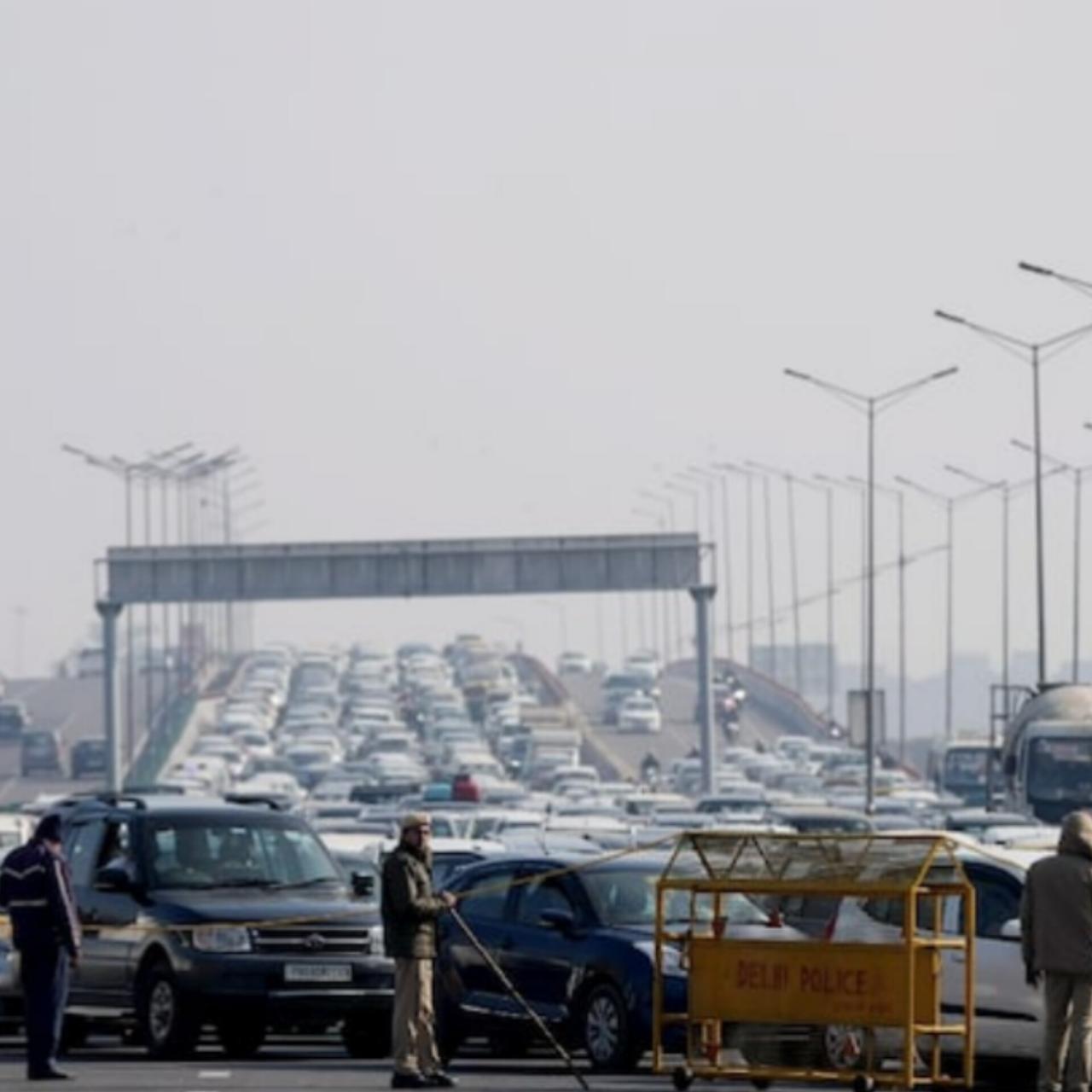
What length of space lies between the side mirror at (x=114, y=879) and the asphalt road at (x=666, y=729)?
339 feet

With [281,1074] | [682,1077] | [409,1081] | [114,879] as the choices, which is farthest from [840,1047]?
[114,879]

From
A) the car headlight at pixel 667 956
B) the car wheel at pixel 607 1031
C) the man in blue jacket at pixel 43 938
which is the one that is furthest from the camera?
the car wheel at pixel 607 1031

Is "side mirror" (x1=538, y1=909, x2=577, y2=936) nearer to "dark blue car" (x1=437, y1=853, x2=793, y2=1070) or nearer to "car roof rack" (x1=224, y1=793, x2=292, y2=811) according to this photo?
"dark blue car" (x1=437, y1=853, x2=793, y2=1070)

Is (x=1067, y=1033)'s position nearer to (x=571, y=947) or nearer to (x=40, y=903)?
(x=40, y=903)

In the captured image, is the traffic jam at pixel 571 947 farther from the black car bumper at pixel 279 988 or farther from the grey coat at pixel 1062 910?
the grey coat at pixel 1062 910

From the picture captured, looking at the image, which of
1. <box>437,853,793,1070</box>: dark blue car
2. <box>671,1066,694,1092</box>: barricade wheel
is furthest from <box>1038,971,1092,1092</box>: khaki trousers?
<box>437,853,793,1070</box>: dark blue car

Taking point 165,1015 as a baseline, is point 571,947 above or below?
above

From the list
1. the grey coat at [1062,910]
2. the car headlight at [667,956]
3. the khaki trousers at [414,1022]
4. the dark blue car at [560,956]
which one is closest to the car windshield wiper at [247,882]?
the dark blue car at [560,956]

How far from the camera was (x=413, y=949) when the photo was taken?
92.9ft

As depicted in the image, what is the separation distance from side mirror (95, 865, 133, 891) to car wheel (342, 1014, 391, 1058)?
66.1 inches

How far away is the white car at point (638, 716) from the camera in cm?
15550

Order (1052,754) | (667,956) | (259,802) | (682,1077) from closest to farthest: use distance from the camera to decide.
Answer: (682,1077) → (667,956) → (259,802) → (1052,754)

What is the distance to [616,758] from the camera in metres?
142

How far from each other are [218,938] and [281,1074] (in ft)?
7.04
